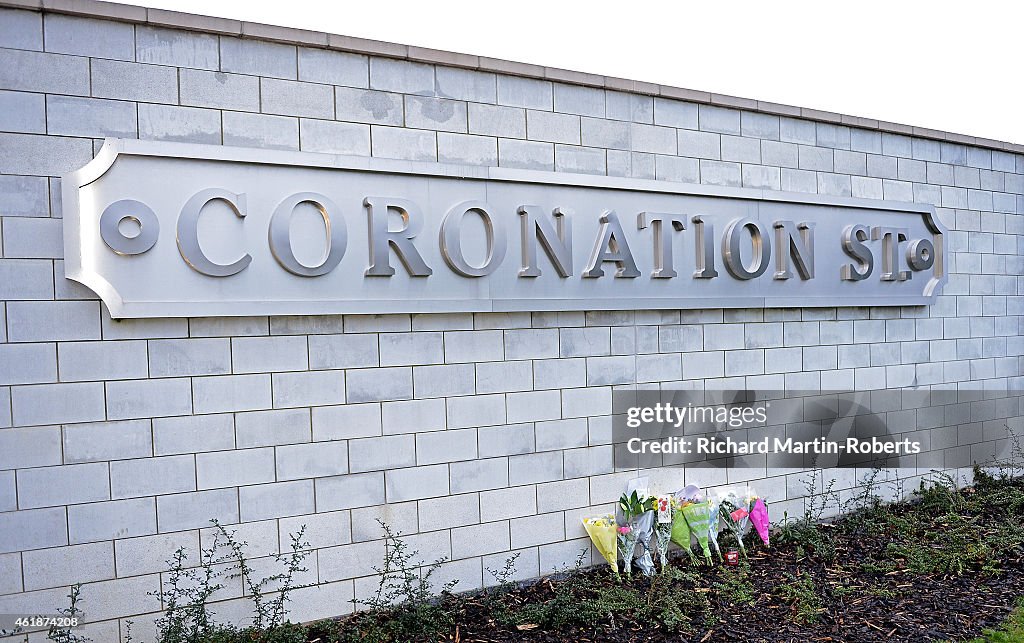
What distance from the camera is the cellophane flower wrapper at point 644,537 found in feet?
17.5

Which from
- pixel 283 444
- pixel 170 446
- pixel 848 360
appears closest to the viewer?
pixel 170 446

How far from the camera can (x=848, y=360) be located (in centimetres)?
661

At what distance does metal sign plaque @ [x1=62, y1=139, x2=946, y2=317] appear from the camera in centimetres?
398

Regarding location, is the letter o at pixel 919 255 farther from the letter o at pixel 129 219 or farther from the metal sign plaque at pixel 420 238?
the letter o at pixel 129 219

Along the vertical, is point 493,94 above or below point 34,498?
above

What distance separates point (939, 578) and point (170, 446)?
15.5ft

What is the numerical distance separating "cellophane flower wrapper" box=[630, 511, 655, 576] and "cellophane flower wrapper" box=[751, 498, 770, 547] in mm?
901

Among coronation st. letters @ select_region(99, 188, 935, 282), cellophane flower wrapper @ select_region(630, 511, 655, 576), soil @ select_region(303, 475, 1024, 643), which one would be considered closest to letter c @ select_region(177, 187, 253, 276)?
coronation st. letters @ select_region(99, 188, 935, 282)

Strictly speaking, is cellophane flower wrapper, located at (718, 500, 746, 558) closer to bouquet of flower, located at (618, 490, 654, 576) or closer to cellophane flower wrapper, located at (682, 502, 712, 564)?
cellophane flower wrapper, located at (682, 502, 712, 564)

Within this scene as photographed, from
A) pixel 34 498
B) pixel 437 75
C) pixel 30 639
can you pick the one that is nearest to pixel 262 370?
pixel 34 498

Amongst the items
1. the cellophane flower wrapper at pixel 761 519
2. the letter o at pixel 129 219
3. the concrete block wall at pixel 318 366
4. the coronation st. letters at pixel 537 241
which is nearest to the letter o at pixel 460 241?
the coronation st. letters at pixel 537 241

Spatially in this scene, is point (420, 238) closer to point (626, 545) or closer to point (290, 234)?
point (290, 234)

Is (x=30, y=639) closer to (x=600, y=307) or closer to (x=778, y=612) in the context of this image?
(x=600, y=307)

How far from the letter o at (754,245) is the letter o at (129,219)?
12.2 ft
